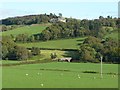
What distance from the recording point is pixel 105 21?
471ft

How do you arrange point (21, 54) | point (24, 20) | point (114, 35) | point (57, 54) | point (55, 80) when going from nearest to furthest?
point (55, 80), point (21, 54), point (57, 54), point (114, 35), point (24, 20)

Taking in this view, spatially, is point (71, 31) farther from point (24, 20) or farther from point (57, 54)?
point (24, 20)

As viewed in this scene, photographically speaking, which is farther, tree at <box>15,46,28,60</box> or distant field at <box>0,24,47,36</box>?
distant field at <box>0,24,47,36</box>

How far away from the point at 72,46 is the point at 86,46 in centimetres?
704

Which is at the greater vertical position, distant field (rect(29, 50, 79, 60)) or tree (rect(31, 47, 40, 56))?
tree (rect(31, 47, 40, 56))

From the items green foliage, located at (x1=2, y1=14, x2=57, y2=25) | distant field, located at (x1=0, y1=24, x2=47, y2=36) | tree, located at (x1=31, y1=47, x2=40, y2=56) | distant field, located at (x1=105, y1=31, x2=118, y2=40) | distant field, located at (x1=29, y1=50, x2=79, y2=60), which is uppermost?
green foliage, located at (x1=2, y1=14, x2=57, y2=25)

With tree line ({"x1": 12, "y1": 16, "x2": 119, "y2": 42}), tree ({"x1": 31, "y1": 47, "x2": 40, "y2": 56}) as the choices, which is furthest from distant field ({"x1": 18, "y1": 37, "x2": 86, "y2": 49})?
tree ({"x1": 31, "y1": 47, "x2": 40, "y2": 56})

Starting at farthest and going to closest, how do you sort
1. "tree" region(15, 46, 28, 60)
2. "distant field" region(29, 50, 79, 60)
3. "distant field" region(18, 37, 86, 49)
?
"distant field" region(18, 37, 86, 49) → "distant field" region(29, 50, 79, 60) → "tree" region(15, 46, 28, 60)

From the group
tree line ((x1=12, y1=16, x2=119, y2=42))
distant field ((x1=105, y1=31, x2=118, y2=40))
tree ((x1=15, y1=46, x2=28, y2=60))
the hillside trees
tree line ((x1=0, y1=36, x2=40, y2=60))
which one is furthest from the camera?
tree line ((x1=12, y1=16, x2=119, y2=42))

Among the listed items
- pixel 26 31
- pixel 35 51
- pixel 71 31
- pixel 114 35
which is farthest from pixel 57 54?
pixel 26 31

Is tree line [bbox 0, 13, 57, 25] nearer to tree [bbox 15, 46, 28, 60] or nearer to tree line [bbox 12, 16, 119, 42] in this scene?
tree line [bbox 12, 16, 119, 42]

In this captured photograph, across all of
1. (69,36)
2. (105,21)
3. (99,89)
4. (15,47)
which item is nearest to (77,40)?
(69,36)

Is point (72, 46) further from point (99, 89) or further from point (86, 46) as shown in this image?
point (99, 89)

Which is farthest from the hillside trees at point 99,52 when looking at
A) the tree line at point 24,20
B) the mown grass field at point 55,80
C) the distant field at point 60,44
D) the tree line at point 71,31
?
the tree line at point 24,20
